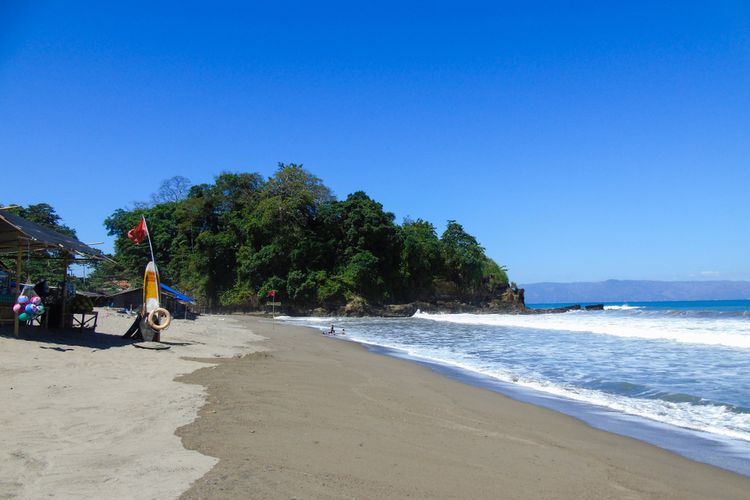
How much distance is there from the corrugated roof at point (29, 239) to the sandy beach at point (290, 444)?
351 centimetres

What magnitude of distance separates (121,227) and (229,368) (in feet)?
188

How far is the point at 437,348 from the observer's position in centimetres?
1847

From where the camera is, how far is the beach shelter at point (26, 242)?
1125 centimetres

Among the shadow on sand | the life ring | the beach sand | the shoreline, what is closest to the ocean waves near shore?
the shoreline

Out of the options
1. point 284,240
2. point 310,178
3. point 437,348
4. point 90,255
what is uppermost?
point 310,178

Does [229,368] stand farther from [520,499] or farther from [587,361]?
[587,361]

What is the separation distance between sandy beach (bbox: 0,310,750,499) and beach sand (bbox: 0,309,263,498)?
0.06 ft

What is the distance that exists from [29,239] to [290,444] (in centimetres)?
981

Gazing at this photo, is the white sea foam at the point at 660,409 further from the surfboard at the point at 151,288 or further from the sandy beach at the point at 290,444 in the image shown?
the surfboard at the point at 151,288

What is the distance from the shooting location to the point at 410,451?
488 centimetres

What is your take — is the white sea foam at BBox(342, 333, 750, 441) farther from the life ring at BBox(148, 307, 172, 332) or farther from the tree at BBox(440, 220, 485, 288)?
the tree at BBox(440, 220, 485, 288)

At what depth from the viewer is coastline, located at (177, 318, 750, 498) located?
391 centimetres

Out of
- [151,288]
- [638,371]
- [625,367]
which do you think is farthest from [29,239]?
[625,367]

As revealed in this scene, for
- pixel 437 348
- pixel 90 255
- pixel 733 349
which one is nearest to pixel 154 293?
pixel 90 255
